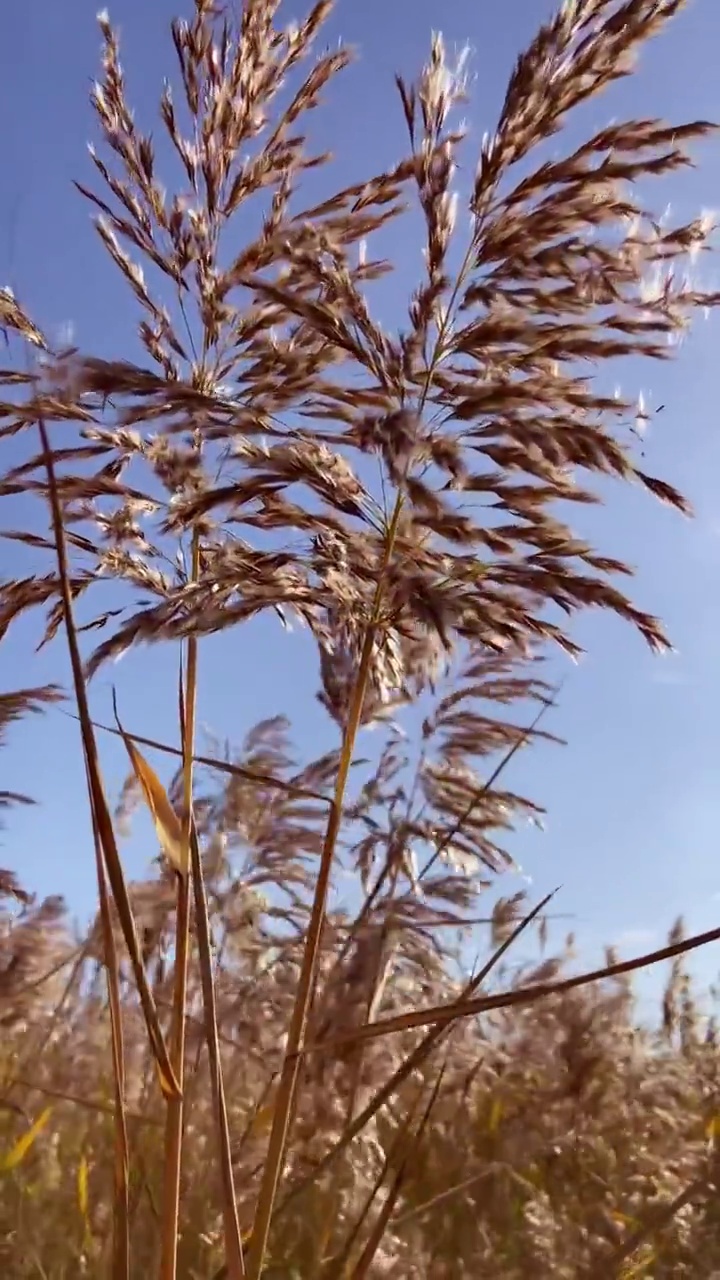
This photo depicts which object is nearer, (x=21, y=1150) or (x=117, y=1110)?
(x=117, y=1110)

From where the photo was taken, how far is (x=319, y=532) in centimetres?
182

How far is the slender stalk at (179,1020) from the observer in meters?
1.51

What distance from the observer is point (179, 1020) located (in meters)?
1.68

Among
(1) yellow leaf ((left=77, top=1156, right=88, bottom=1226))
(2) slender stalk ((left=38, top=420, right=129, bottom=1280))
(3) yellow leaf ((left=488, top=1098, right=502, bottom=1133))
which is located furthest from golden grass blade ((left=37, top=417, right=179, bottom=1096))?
(3) yellow leaf ((left=488, top=1098, right=502, bottom=1133))

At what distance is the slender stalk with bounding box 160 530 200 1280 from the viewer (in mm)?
1510

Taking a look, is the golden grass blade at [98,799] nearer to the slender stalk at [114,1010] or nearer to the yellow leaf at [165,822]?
the slender stalk at [114,1010]

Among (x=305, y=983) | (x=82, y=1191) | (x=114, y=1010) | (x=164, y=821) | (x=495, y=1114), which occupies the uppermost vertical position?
(x=495, y=1114)

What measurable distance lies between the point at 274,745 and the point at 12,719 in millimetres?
1265

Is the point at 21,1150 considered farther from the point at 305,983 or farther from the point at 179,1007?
the point at 305,983

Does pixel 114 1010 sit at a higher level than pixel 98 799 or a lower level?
lower

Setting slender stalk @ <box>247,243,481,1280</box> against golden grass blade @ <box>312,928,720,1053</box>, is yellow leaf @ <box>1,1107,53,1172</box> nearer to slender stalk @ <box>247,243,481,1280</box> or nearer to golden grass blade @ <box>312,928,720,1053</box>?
slender stalk @ <box>247,243,481,1280</box>

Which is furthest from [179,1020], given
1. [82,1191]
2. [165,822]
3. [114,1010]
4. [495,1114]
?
[495,1114]

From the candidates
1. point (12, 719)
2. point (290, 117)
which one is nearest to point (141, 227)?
point (290, 117)

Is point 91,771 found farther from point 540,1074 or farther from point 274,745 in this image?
point 540,1074
